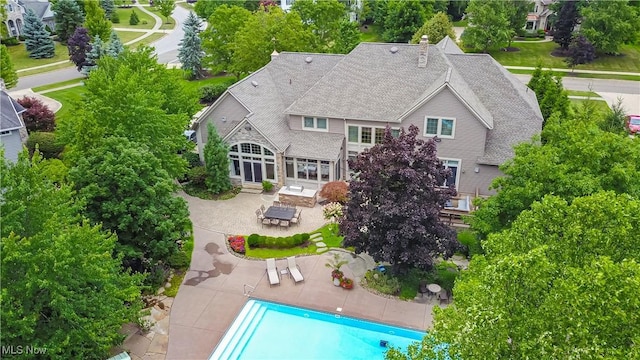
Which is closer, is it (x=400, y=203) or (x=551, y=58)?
(x=400, y=203)

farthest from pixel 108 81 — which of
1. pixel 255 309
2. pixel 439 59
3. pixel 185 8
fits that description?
pixel 185 8

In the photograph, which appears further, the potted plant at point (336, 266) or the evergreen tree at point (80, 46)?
the evergreen tree at point (80, 46)

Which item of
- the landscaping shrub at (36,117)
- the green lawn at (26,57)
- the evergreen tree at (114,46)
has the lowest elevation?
the green lawn at (26,57)

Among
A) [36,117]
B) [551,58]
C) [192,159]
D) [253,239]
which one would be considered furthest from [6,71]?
[551,58]

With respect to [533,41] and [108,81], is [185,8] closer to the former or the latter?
[533,41]

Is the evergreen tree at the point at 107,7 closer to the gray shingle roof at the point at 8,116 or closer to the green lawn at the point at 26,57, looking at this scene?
the green lawn at the point at 26,57

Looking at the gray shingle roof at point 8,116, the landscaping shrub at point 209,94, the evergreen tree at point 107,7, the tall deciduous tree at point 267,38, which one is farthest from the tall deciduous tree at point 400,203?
the evergreen tree at point 107,7

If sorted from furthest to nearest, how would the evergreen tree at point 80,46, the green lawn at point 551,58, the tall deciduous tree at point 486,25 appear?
the tall deciduous tree at point 486,25 → the green lawn at point 551,58 → the evergreen tree at point 80,46

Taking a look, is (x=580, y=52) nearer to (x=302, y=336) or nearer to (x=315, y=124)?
(x=315, y=124)
